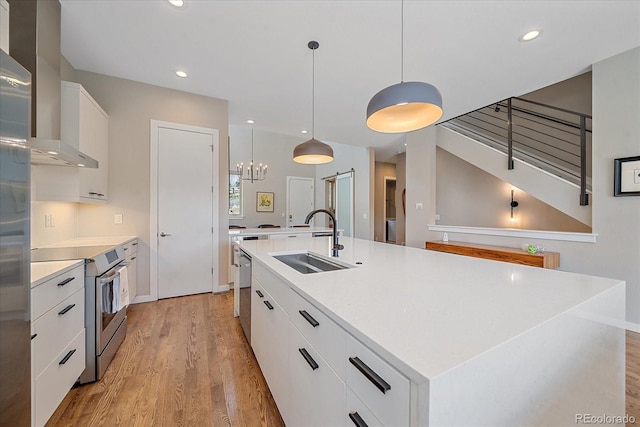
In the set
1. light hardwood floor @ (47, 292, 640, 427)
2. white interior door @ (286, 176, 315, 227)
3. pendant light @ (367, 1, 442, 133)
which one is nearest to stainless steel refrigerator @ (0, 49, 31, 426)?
light hardwood floor @ (47, 292, 640, 427)

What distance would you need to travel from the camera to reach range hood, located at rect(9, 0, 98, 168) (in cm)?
169

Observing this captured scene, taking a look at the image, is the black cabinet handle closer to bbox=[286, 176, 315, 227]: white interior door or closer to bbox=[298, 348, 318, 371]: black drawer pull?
bbox=[298, 348, 318, 371]: black drawer pull

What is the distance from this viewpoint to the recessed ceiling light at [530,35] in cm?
233

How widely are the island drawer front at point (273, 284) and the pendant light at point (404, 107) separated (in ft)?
3.76

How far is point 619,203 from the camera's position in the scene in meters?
2.62

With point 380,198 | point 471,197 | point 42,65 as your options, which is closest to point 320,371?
point 42,65

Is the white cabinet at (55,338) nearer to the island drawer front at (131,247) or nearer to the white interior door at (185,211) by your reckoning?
the island drawer front at (131,247)

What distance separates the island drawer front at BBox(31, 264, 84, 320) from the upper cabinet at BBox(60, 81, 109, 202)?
4.12 feet

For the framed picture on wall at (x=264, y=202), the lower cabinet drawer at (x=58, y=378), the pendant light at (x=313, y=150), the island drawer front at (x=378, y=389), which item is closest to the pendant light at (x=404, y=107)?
the pendant light at (x=313, y=150)

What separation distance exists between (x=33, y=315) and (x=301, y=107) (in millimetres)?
3687

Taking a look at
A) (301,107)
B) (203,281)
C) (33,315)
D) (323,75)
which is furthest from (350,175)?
(33,315)

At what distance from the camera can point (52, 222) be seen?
98.5 inches

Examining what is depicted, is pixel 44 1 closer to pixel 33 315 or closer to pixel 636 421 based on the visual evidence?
pixel 33 315

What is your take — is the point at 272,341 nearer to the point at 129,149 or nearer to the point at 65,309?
the point at 65,309
